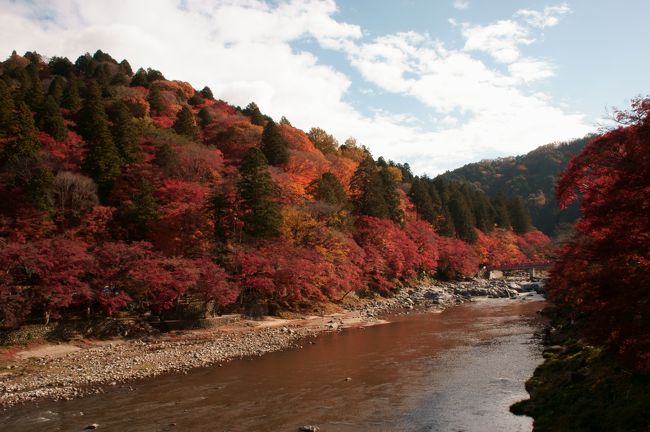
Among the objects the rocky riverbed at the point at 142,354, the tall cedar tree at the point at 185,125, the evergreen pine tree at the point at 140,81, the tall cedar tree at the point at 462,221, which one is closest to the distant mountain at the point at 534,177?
the tall cedar tree at the point at 462,221

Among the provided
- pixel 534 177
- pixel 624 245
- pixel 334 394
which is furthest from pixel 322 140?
pixel 534 177

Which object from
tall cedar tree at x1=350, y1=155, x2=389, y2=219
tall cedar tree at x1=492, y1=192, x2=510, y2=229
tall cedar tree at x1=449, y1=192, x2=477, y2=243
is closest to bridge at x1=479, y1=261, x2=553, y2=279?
tall cedar tree at x1=449, y1=192, x2=477, y2=243

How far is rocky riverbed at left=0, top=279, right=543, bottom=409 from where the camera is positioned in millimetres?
17469

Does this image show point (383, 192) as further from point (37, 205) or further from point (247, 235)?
point (37, 205)

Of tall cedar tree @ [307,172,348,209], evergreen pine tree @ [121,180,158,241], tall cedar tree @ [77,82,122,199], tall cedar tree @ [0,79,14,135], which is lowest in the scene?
evergreen pine tree @ [121,180,158,241]

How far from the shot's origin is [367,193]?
163ft

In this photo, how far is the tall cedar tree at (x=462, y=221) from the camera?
68.7 metres

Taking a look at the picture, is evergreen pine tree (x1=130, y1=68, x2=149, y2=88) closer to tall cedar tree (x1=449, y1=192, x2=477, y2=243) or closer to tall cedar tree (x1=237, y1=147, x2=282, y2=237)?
tall cedar tree (x1=237, y1=147, x2=282, y2=237)

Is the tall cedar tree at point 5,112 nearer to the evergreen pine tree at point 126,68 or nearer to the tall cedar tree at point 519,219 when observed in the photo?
the evergreen pine tree at point 126,68

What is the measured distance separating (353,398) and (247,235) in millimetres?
19740

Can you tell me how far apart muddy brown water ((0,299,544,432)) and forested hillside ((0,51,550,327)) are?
9014 mm

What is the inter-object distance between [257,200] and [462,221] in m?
44.1

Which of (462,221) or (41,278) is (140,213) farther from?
(462,221)

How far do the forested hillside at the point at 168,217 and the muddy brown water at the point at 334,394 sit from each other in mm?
9014
